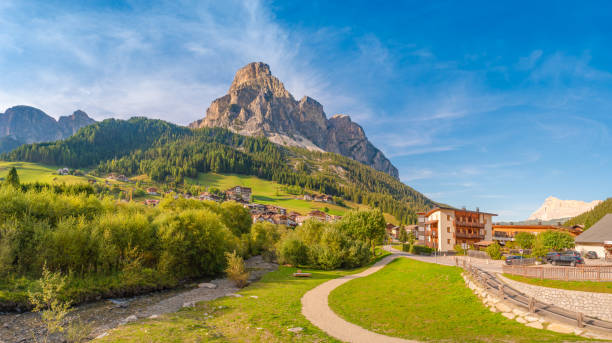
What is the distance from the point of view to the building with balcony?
81.1 meters

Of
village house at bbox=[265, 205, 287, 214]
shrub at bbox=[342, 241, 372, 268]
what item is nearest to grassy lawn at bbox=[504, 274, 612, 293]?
shrub at bbox=[342, 241, 372, 268]

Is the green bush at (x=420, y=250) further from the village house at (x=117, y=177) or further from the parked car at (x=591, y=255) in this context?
the village house at (x=117, y=177)

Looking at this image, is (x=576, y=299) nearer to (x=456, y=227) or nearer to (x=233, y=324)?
(x=233, y=324)

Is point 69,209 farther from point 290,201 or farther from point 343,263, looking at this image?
point 290,201

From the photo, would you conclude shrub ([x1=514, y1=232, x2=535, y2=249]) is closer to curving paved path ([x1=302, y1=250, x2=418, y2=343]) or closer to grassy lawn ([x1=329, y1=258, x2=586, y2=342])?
grassy lawn ([x1=329, y1=258, x2=586, y2=342])

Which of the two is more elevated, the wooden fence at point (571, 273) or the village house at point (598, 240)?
the village house at point (598, 240)

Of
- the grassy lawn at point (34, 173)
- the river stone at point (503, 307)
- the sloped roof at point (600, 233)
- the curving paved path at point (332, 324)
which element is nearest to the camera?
the curving paved path at point (332, 324)

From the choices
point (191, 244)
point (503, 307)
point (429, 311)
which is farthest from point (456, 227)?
point (191, 244)

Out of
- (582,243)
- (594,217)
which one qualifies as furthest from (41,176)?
(594,217)

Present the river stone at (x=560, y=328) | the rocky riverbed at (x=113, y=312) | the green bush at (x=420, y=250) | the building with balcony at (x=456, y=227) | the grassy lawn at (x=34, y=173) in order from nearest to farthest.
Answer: the river stone at (x=560, y=328)
the rocky riverbed at (x=113, y=312)
the green bush at (x=420, y=250)
the building with balcony at (x=456, y=227)
the grassy lawn at (x=34, y=173)

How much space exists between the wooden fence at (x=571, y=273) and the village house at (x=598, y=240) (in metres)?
43.0

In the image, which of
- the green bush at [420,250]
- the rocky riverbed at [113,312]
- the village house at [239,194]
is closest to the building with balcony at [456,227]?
the green bush at [420,250]

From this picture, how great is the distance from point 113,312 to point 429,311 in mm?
25158

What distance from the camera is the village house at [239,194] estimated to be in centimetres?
18025
